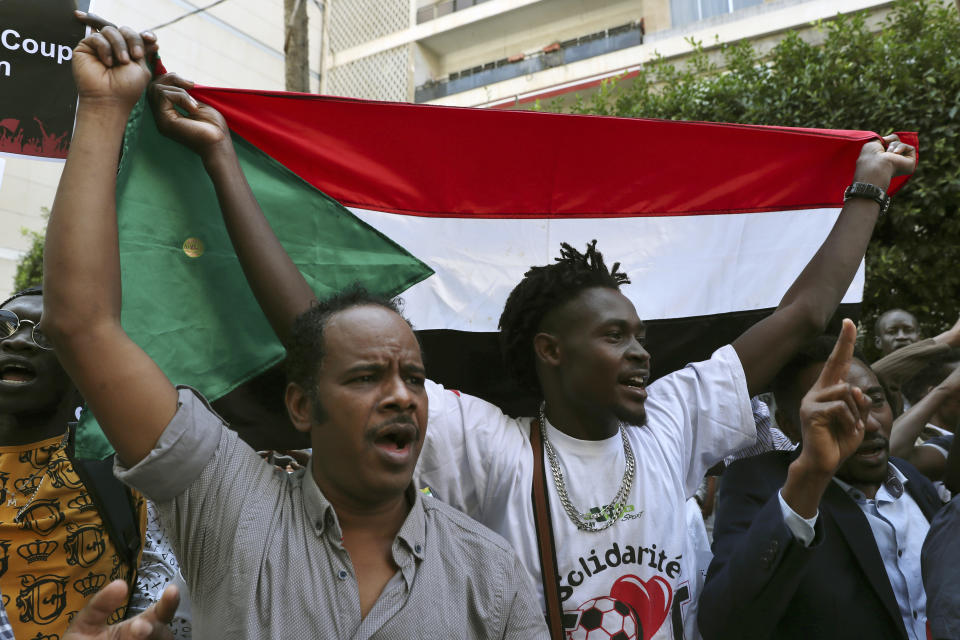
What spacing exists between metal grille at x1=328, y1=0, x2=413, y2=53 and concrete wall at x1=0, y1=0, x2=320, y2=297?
209 cm

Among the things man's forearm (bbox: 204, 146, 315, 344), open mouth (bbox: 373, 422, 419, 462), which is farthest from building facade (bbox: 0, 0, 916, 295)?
open mouth (bbox: 373, 422, 419, 462)

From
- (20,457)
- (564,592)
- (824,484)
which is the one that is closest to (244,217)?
(20,457)

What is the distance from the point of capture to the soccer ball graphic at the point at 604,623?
2.07 meters

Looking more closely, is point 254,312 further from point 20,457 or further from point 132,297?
point 20,457

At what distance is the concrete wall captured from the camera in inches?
679

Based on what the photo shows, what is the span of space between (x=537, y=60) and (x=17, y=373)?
20.1 meters

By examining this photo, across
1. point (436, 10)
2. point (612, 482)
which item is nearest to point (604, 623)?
point (612, 482)

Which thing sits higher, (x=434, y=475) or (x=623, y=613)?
(x=434, y=475)

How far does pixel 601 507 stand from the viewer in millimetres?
2223

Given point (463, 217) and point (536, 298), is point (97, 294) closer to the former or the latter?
point (536, 298)

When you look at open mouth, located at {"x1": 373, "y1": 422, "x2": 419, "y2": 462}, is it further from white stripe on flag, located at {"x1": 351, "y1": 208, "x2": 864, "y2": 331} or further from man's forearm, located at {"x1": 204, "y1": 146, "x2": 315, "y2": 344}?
white stripe on flag, located at {"x1": 351, "y1": 208, "x2": 864, "y2": 331}

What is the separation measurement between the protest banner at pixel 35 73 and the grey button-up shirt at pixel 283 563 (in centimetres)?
133

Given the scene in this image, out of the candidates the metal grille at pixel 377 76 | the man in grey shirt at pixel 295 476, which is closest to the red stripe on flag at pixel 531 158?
the man in grey shirt at pixel 295 476

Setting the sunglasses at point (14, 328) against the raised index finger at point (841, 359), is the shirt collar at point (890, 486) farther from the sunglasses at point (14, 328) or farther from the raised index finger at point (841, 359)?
the sunglasses at point (14, 328)
